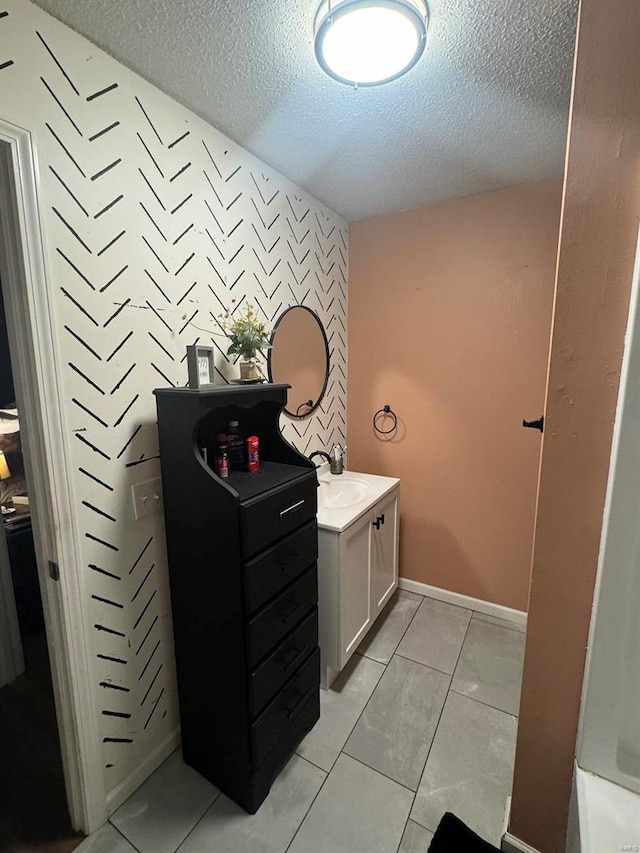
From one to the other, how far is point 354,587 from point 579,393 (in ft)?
4.38

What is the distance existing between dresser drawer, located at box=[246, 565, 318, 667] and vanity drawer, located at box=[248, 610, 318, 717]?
0.12 feet

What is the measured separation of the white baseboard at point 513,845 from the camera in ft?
3.49

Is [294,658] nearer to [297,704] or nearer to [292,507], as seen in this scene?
[297,704]

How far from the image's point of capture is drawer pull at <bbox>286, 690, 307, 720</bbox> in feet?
4.49

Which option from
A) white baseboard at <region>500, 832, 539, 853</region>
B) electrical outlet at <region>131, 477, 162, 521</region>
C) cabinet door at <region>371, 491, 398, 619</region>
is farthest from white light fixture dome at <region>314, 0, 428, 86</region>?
white baseboard at <region>500, 832, 539, 853</region>

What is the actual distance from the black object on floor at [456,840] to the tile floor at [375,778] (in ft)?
0.70

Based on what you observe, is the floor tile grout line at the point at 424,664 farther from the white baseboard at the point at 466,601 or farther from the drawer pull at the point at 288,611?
the drawer pull at the point at 288,611

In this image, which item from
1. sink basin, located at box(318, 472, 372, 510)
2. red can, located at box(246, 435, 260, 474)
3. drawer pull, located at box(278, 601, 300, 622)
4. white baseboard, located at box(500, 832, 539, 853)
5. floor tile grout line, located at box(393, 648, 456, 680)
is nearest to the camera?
white baseboard, located at box(500, 832, 539, 853)

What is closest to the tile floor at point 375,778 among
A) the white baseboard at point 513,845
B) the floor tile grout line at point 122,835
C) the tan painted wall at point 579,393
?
the floor tile grout line at point 122,835

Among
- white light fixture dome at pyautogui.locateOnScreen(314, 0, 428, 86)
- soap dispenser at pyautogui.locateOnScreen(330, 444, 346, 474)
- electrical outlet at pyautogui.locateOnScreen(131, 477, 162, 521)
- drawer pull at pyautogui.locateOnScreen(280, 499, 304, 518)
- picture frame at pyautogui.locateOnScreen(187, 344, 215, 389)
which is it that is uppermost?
white light fixture dome at pyautogui.locateOnScreen(314, 0, 428, 86)

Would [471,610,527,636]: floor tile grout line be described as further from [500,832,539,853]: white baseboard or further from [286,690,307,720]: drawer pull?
[286,690,307,720]: drawer pull

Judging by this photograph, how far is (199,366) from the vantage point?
1.21m

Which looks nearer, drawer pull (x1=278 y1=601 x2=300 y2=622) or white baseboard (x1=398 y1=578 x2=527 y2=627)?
drawer pull (x1=278 y1=601 x2=300 y2=622)

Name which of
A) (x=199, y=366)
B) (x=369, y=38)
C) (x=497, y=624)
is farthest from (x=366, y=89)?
(x=497, y=624)
